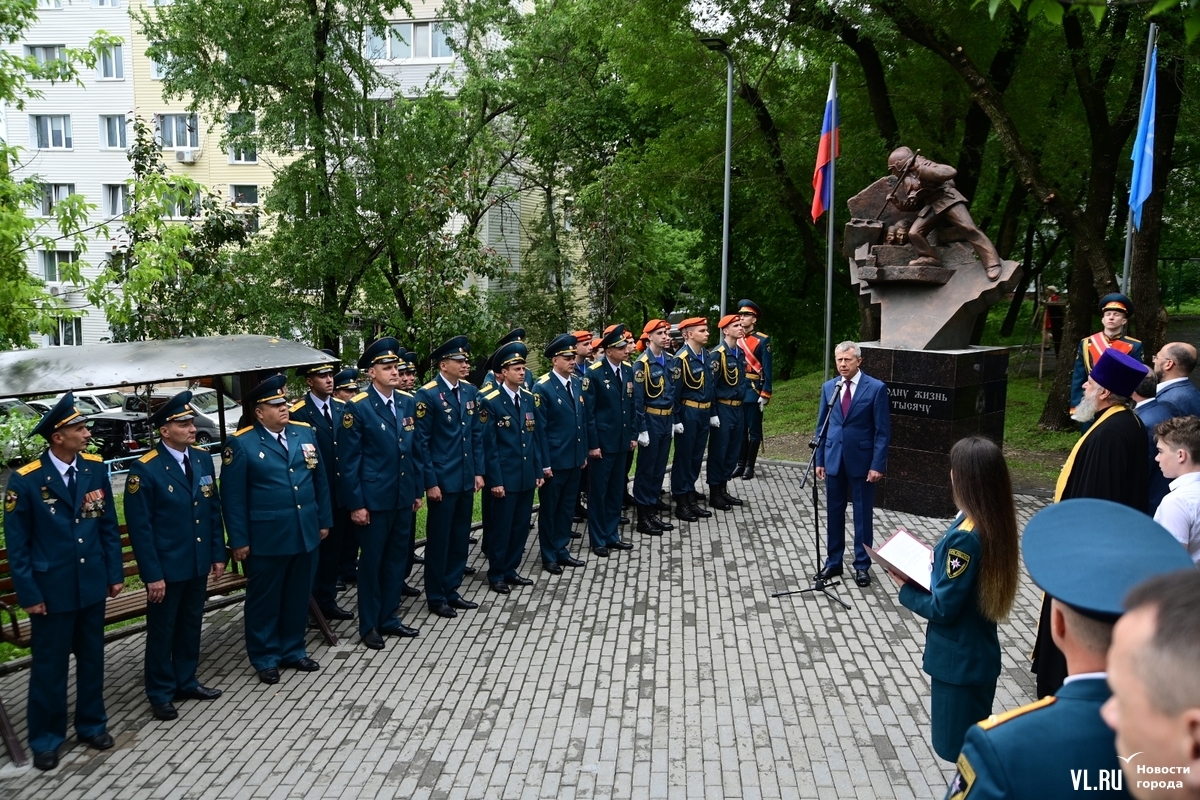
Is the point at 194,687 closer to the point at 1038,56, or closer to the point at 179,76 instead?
the point at 179,76

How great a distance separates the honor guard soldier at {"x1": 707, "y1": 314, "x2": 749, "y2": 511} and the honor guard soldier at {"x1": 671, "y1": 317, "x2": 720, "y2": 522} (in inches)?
7.9

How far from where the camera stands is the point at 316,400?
7836 millimetres

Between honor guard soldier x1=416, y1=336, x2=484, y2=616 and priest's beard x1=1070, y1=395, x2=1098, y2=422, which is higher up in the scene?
priest's beard x1=1070, y1=395, x2=1098, y2=422

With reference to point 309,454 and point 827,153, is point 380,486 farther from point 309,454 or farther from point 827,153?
point 827,153

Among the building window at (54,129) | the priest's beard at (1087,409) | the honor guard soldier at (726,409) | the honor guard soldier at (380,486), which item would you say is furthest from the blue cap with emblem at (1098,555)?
the building window at (54,129)

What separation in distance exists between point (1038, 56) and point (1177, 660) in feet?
58.7

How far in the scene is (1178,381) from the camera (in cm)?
674

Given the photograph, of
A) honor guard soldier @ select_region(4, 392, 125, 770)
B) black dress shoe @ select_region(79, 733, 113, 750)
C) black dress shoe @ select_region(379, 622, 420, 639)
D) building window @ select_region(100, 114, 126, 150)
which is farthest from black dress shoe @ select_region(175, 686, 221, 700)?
building window @ select_region(100, 114, 126, 150)

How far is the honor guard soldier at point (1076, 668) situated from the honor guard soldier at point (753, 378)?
9.80 m

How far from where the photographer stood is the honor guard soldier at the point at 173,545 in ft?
19.7

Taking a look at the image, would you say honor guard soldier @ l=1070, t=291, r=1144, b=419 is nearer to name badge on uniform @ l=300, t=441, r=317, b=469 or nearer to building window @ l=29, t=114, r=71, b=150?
name badge on uniform @ l=300, t=441, r=317, b=469

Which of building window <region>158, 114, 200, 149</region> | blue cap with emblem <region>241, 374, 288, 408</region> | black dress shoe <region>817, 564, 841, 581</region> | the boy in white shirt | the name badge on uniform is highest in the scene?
building window <region>158, 114, 200, 149</region>

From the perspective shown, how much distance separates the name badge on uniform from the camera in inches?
266

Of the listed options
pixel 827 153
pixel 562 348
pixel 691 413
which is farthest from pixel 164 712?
pixel 827 153
